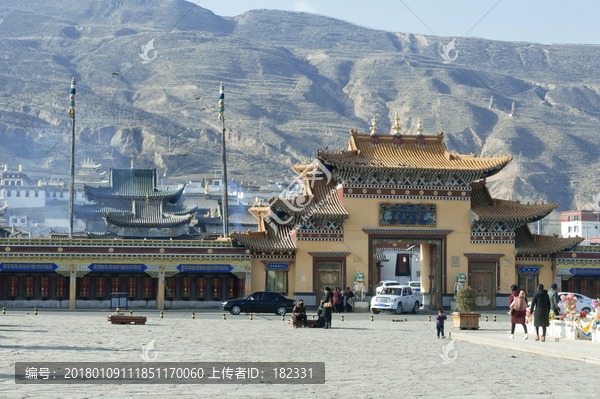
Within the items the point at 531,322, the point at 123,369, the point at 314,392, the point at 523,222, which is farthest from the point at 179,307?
the point at 314,392

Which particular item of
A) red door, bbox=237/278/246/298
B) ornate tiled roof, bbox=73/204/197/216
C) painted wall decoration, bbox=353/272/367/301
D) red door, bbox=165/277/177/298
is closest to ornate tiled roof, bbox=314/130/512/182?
painted wall decoration, bbox=353/272/367/301

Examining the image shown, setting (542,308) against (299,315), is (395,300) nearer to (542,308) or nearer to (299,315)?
(299,315)

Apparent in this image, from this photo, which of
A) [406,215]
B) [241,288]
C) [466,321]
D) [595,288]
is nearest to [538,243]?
[595,288]

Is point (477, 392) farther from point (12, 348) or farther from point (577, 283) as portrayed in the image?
point (577, 283)

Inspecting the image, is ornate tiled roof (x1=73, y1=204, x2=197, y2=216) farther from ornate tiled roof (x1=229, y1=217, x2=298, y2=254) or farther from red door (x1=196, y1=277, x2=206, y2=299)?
ornate tiled roof (x1=229, y1=217, x2=298, y2=254)

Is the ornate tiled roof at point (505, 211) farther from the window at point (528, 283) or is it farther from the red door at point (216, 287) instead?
the red door at point (216, 287)

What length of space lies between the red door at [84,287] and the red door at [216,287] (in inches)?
277

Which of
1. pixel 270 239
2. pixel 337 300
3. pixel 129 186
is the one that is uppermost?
A: pixel 129 186

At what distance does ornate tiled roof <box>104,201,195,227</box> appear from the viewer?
67875 mm

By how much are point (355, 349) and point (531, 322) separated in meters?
7.80

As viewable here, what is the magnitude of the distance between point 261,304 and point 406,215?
10.8 m

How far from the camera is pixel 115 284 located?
154ft

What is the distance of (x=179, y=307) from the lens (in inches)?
1850

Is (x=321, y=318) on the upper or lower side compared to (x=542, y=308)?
lower
